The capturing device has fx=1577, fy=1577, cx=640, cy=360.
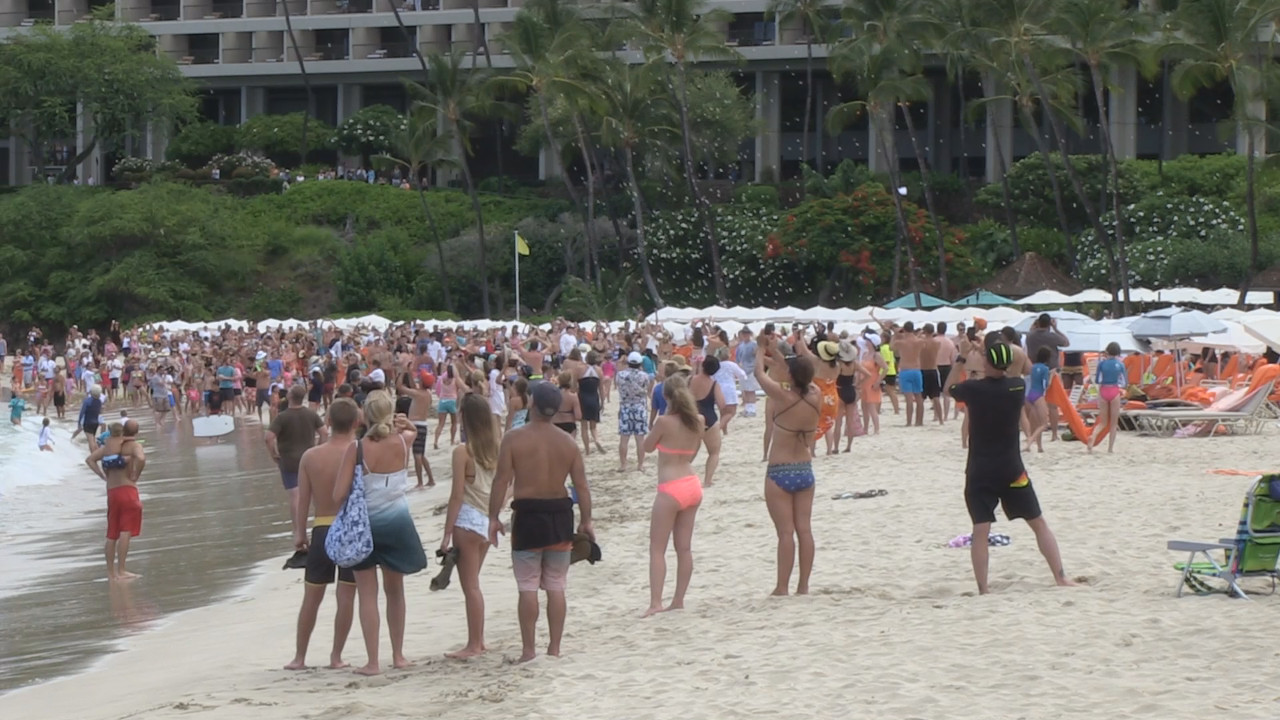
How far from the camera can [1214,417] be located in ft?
55.7

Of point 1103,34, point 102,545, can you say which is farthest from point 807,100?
point 102,545

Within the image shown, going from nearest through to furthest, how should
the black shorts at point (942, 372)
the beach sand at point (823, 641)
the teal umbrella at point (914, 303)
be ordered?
the beach sand at point (823, 641), the black shorts at point (942, 372), the teal umbrella at point (914, 303)

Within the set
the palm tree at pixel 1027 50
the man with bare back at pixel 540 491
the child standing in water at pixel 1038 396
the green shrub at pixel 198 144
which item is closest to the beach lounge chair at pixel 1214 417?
the child standing in water at pixel 1038 396

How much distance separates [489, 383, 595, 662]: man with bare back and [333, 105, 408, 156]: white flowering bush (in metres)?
52.5

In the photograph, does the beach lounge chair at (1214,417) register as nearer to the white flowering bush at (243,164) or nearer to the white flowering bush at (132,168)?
the white flowering bush at (243,164)

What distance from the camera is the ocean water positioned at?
990cm

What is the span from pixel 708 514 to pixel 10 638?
5.27 metres

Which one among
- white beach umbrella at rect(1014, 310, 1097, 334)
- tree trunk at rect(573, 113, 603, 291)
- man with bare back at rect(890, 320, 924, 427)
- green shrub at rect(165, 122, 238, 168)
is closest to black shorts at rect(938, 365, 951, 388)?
man with bare back at rect(890, 320, 924, 427)

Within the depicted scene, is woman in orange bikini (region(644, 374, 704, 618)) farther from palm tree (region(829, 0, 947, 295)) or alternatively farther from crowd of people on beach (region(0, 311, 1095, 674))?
palm tree (region(829, 0, 947, 295))

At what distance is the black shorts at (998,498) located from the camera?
811 centimetres

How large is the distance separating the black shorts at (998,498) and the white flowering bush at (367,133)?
5216 centimetres

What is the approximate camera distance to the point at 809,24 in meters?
52.6

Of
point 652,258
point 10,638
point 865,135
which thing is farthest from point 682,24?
point 10,638

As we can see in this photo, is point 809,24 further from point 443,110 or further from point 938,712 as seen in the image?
point 938,712
